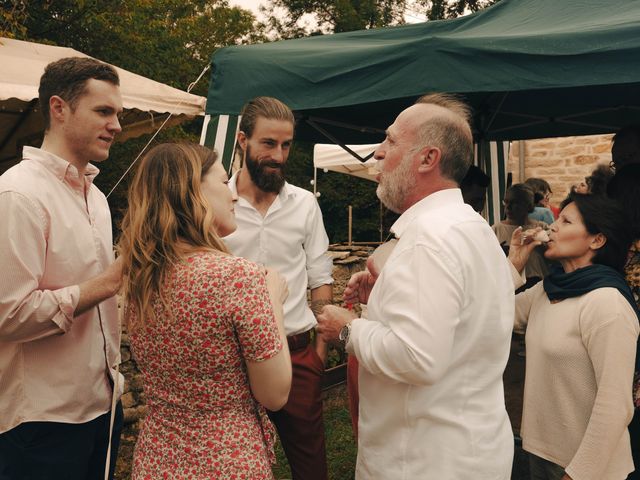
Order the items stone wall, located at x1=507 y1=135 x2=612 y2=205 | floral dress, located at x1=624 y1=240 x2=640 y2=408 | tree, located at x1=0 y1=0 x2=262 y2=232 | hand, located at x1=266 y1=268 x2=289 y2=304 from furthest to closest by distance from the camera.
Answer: stone wall, located at x1=507 y1=135 x2=612 y2=205 < tree, located at x1=0 y1=0 x2=262 y2=232 < floral dress, located at x1=624 y1=240 x2=640 y2=408 < hand, located at x1=266 y1=268 x2=289 y2=304

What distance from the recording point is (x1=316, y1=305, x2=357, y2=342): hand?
2076mm

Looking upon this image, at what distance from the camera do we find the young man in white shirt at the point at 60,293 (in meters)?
2.05

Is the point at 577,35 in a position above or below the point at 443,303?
above

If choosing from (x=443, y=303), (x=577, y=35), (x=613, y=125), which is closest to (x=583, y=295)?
(x=443, y=303)

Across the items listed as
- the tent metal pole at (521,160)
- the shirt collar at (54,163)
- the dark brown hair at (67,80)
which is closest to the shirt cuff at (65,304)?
the shirt collar at (54,163)

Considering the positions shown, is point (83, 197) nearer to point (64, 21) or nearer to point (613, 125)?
point (613, 125)

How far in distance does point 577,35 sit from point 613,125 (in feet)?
10.3

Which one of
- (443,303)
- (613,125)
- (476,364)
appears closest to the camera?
(443,303)

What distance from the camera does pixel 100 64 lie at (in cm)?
236

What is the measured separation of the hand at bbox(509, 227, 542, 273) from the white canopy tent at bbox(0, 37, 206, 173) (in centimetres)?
369

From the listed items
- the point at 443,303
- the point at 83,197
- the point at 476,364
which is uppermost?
the point at 83,197

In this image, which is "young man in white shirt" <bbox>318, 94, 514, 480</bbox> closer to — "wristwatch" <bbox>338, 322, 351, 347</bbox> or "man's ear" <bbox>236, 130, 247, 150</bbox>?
"wristwatch" <bbox>338, 322, 351, 347</bbox>

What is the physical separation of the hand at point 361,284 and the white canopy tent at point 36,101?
374cm

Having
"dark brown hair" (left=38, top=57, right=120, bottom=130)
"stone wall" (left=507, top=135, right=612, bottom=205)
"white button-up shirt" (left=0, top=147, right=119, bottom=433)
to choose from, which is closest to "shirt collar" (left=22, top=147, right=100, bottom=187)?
"white button-up shirt" (left=0, top=147, right=119, bottom=433)
